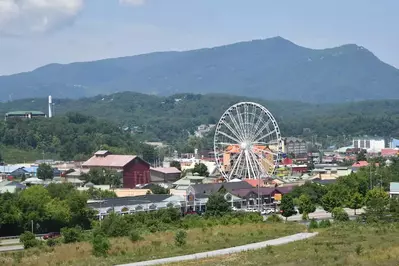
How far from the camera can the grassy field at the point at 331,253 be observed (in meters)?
26.5

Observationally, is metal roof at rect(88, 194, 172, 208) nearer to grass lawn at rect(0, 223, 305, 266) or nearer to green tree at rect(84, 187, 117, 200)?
green tree at rect(84, 187, 117, 200)

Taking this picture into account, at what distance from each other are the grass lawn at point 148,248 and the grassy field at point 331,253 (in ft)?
10.1

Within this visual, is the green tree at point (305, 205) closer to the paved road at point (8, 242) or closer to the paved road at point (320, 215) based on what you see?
the paved road at point (320, 215)

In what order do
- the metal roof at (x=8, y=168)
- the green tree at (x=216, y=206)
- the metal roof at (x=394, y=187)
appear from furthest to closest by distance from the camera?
the metal roof at (x=8, y=168), the metal roof at (x=394, y=187), the green tree at (x=216, y=206)

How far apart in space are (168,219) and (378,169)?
3830 centimetres

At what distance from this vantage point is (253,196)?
69.6 m

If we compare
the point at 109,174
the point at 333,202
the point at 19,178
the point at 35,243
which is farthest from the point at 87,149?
the point at 35,243

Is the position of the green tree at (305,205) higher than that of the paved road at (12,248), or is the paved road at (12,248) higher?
the paved road at (12,248)

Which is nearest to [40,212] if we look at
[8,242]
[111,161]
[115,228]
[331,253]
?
[8,242]

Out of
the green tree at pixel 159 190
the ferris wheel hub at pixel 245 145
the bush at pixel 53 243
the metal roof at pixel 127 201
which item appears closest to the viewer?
the bush at pixel 53 243

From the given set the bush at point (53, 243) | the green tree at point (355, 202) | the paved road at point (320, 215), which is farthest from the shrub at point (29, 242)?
the green tree at point (355, 202)

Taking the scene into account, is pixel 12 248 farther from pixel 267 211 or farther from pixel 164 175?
pixel 164 175

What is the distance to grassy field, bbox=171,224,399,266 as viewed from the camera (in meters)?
26.5

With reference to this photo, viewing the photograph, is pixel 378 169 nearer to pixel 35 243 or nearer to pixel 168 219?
pixel 168 219
